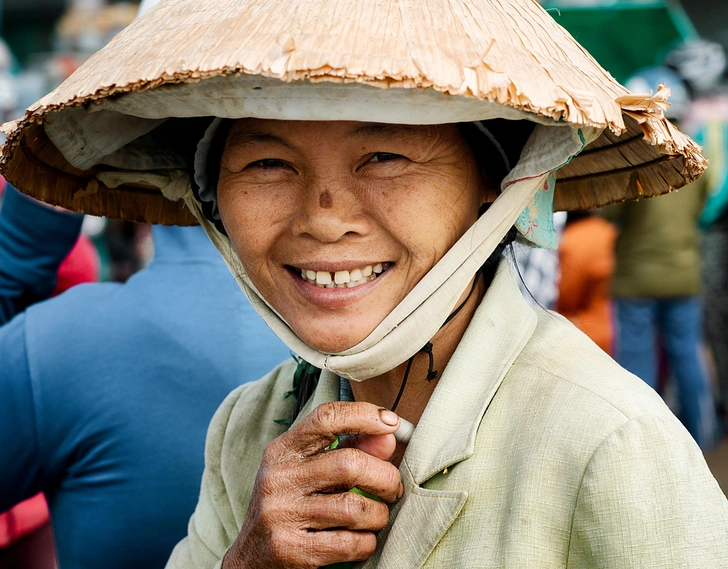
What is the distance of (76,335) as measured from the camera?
2.14 meters

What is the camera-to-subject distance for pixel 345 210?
1367 millimetres

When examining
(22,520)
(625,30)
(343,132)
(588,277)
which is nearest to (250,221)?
(343,132)

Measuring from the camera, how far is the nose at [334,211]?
136cm

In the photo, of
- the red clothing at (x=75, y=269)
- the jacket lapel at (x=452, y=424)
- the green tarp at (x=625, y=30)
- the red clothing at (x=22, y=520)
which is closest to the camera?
the jacket lapel at (x=452, y=424)

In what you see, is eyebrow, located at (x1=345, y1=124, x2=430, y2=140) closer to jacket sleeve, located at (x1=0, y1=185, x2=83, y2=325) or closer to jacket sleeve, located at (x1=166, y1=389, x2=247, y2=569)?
jacket sleeve, located at (x1=166, y1=389, x2=247, y2=569)

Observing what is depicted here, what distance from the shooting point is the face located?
136 centimetres

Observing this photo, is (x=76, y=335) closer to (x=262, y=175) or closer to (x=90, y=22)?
(x=262, y=175)

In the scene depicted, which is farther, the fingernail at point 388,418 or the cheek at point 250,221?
the cheek at point 250,221

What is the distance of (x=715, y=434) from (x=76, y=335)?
524 cm

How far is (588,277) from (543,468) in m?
3.77

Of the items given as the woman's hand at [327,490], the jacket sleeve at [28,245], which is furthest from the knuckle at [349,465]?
the jacket sleeve at [28,245]

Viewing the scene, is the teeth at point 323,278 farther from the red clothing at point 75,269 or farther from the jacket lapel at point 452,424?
the red clothing at point 75,269

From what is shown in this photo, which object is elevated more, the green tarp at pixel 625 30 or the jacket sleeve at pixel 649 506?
the green tarp at pixel 625 30

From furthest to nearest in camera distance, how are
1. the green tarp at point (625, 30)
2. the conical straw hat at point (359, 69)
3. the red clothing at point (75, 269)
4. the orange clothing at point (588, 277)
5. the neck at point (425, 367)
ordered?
the green tarp at point (625, 30), the orange clothing at point (588, 277), the red clothing at point (75, 269), the neck at point (425, 367), the conical straw hat at point (359, 69)
